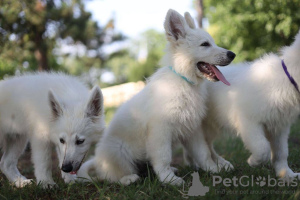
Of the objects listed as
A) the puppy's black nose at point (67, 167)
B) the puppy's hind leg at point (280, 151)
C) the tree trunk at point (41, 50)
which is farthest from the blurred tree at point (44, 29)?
the puppy's hind leg at point (280, 151)

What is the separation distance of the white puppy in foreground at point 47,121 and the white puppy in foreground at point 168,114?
0.34 metres

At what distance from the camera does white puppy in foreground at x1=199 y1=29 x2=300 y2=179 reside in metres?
3.64

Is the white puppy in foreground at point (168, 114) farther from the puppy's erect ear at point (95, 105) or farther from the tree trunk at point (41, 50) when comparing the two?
the tree trunk at point (41, 50)

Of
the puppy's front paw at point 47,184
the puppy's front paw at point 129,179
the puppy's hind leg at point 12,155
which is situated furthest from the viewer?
the puppy's hind leg at point 12,155

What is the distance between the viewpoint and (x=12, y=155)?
14.3ft

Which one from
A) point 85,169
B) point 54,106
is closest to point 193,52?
point 54,106

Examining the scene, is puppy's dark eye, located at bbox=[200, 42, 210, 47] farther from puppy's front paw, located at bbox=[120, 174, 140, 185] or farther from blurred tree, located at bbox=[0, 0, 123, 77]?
blurred tree, located at bbox=[0, 0, 123, 77]

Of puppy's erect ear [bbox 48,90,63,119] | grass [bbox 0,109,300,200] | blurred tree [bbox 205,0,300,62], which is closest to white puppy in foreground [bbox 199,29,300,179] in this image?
grass [bbox 0,109,300,200]

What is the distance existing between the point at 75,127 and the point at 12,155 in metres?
1.39

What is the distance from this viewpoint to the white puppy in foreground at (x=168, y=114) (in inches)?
146

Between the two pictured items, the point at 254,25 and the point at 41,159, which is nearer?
the point at 41,159

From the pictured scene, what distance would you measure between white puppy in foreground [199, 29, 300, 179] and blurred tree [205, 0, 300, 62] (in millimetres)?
10358

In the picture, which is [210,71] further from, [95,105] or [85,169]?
[85,169]

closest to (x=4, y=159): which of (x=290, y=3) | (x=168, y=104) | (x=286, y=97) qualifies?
(x=168, y=104)
